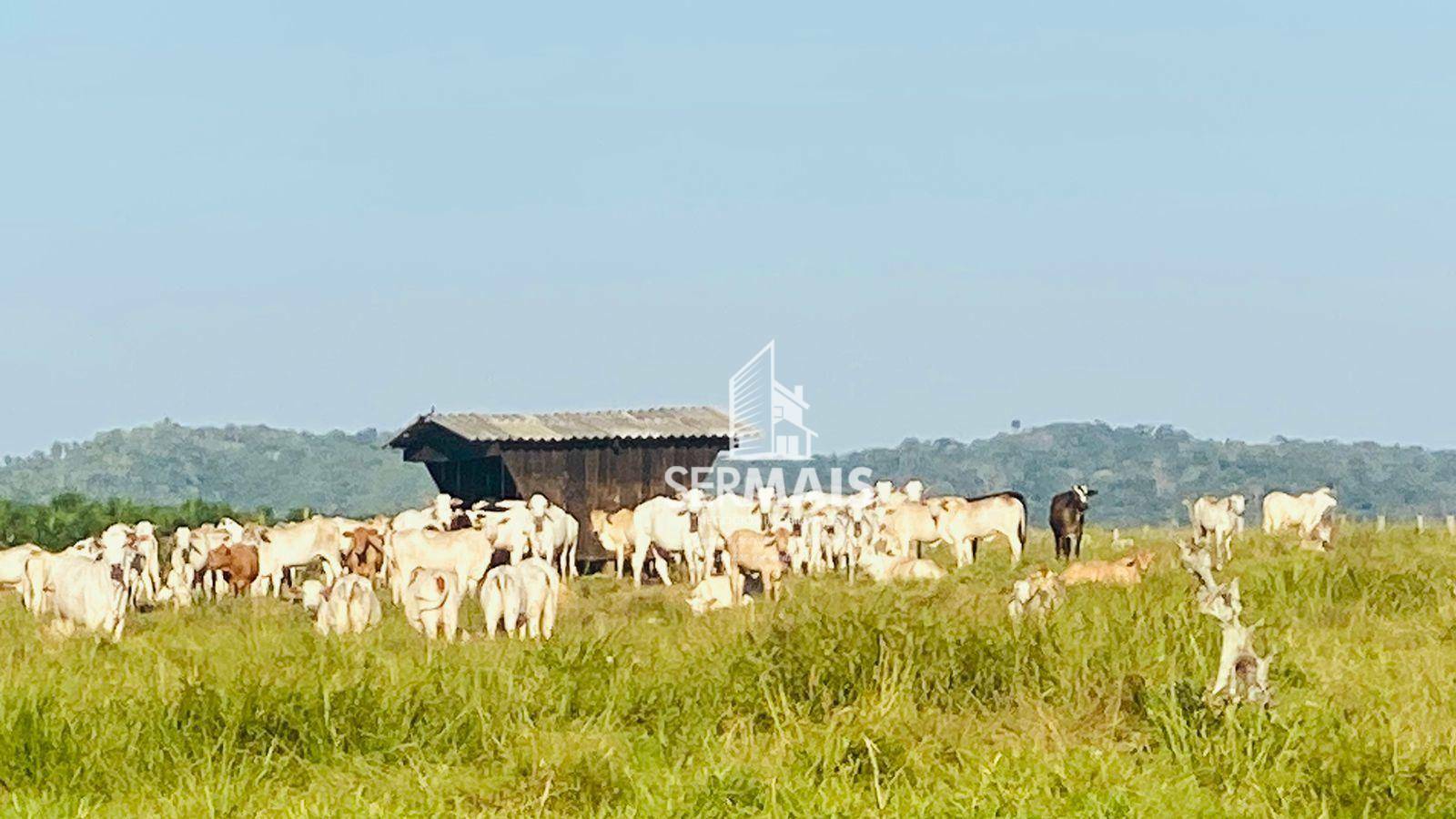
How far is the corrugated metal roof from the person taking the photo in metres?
35.3

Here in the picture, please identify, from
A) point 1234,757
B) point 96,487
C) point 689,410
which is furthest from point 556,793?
point 96,487

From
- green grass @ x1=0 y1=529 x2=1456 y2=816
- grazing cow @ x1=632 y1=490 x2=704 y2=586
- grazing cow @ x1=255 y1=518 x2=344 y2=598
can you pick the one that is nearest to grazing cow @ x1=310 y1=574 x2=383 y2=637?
green grass @ x1=0 y1=529 x2=1456 y2=816

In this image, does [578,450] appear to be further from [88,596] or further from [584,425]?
[88,596]

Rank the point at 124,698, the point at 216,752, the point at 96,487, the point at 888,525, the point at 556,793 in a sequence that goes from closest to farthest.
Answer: the point at 556,793
the point at 216,752
the point at 124,698
the point at 888,525
the point at 96,487

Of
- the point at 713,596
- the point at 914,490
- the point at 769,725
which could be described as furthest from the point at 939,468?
the point at 769,725

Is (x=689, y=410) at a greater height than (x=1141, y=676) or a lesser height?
greater

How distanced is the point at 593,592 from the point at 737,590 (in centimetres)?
520

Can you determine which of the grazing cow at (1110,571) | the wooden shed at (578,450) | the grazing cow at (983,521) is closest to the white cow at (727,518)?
the grazing cow at (983,521)

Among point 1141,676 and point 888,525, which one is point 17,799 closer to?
point 1141,676

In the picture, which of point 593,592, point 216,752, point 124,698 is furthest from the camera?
point 593,592

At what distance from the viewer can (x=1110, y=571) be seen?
885 inches

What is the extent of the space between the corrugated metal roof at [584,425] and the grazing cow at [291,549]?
20.5 feet

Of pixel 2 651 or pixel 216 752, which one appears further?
pixel 2 651

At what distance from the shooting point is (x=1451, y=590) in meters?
19.8
